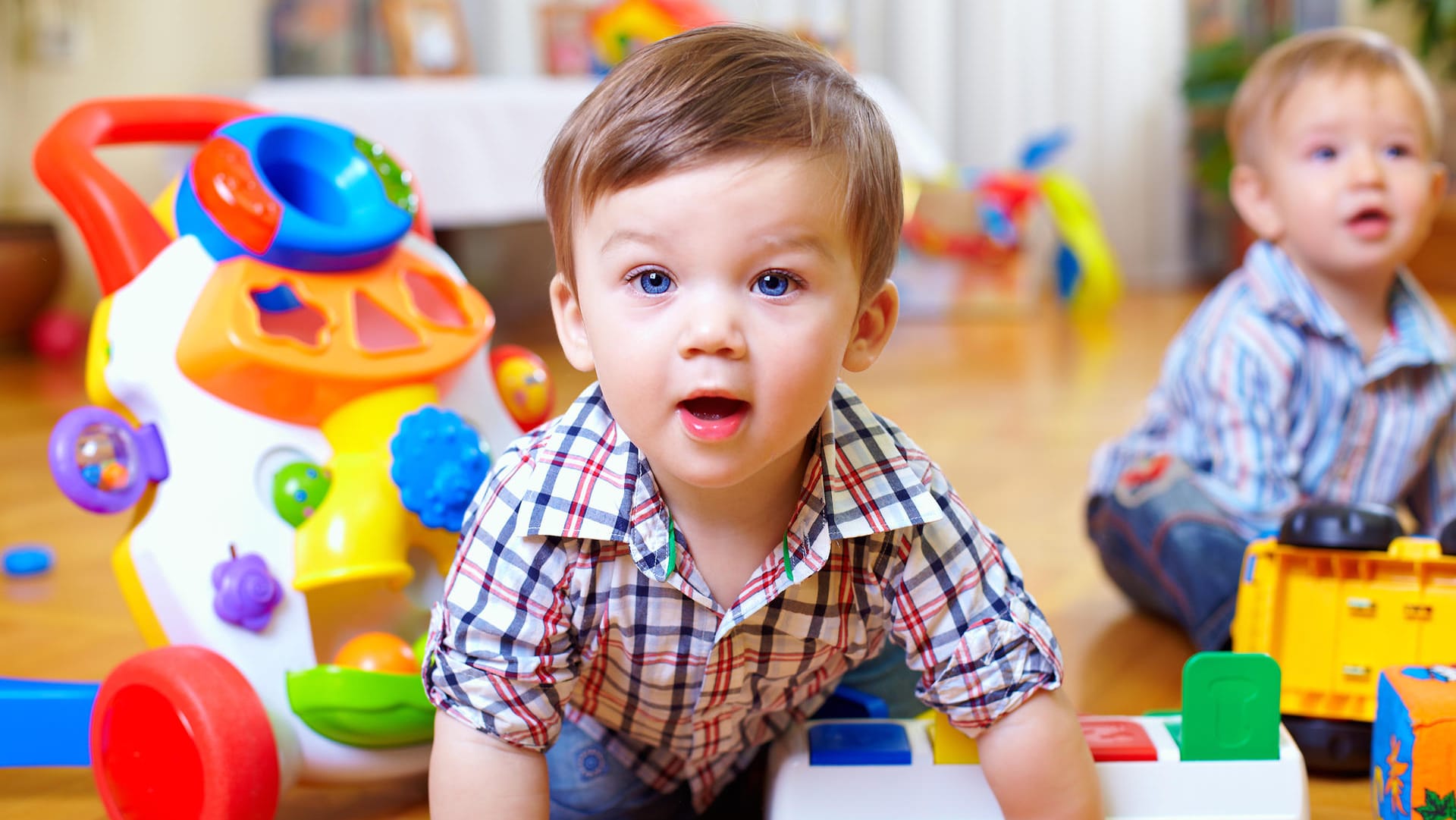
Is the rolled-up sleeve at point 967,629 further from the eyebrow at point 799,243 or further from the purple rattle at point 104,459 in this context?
the purple rattle at point 104,459

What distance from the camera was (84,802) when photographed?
81 centimetres

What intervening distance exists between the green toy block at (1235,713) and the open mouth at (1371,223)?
49 centimetres

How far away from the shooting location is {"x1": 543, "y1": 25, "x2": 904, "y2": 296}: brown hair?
58 centimetres

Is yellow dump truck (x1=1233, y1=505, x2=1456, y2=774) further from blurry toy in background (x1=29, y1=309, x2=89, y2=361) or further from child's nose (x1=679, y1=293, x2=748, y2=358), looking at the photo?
blurry toy in background (x1=29, y1=309, x2=89, y2=361)

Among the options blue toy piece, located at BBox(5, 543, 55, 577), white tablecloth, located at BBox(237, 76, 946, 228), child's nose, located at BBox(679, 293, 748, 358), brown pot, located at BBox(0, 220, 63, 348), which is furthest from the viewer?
brown pot, located at BBox(0, 220, 63, 348)

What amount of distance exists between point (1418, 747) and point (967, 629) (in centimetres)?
22

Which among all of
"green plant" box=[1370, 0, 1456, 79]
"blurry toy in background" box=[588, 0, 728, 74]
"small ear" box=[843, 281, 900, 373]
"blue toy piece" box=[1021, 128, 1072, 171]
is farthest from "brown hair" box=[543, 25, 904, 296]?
"green plant" box=[1370, 0, 1456, 79]

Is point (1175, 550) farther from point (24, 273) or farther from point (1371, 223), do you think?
point (24, 273)

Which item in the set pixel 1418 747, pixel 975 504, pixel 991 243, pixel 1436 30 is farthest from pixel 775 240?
pixel 1436 30

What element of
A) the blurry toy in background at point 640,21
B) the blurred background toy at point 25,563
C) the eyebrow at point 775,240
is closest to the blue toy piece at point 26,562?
the blurred background toy at point 25,563

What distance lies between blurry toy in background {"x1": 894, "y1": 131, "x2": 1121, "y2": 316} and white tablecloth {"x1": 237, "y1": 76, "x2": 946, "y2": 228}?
0.62 m

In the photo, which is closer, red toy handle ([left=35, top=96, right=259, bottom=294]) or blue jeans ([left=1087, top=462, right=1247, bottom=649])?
red toy handle ([left=35, top=96, right=259, bottom=294])

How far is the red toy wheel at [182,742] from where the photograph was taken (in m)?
0.69

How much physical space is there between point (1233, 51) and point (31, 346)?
276 cm
